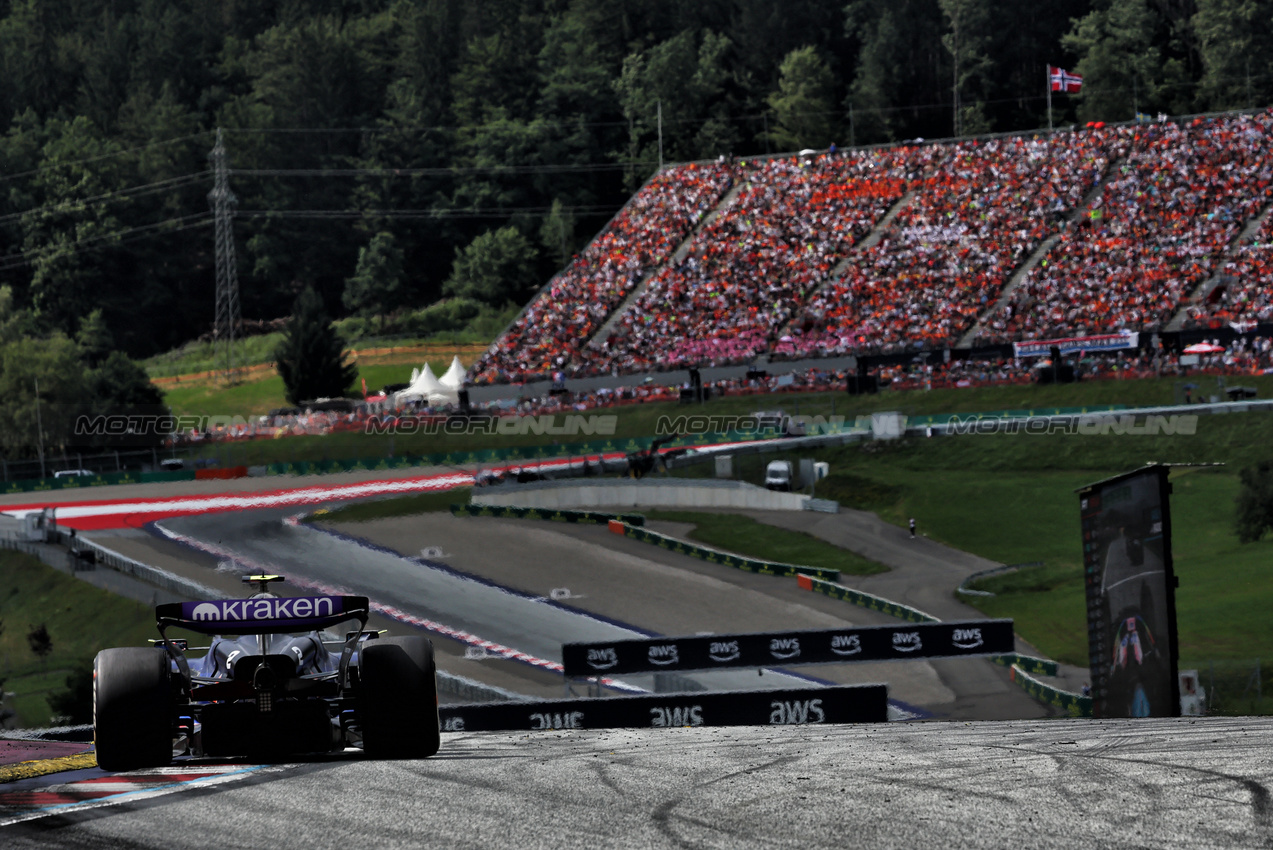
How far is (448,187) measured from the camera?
116 meters

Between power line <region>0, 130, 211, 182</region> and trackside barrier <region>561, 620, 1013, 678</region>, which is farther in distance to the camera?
power line <region>0, 130, 211, 182</region>

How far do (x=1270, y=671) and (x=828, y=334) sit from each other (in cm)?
4284

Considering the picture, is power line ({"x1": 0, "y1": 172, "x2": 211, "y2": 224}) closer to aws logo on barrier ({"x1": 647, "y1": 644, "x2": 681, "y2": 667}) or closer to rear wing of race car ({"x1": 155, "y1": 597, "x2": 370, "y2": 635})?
aws logo on barrier ({"x1": 647, "y1": 644, "x2": 681, "y2": 667})

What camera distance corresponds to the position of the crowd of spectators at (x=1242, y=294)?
59.4 m

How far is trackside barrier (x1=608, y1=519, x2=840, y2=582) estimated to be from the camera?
42281 millimetres

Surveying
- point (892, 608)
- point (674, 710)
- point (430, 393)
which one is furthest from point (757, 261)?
point (674, 710)

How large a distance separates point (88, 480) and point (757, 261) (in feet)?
118

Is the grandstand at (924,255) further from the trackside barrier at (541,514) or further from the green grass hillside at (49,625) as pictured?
the green grass hillside at (49,625)

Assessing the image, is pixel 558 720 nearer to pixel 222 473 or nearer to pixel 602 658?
pixel 602 658

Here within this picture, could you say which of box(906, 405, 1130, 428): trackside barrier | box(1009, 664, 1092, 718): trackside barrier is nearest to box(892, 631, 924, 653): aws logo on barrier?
box(1009, 664, 1092, 718): trackside barrier

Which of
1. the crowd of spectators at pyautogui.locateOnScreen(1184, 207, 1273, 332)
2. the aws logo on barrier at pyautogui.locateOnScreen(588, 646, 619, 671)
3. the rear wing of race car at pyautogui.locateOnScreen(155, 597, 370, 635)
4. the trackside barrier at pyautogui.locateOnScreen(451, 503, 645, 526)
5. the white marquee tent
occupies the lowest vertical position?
the aws logo on barrier at pyautogui.locateOnScreen(588, 646, 619, 671)

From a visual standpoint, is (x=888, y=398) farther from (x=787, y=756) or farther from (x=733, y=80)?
(x=733, y=80)

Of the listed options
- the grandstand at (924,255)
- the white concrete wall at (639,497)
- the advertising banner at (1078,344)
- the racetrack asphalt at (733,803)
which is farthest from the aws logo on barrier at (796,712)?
the grandstand at (924,255)

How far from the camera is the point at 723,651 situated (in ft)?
90.9
